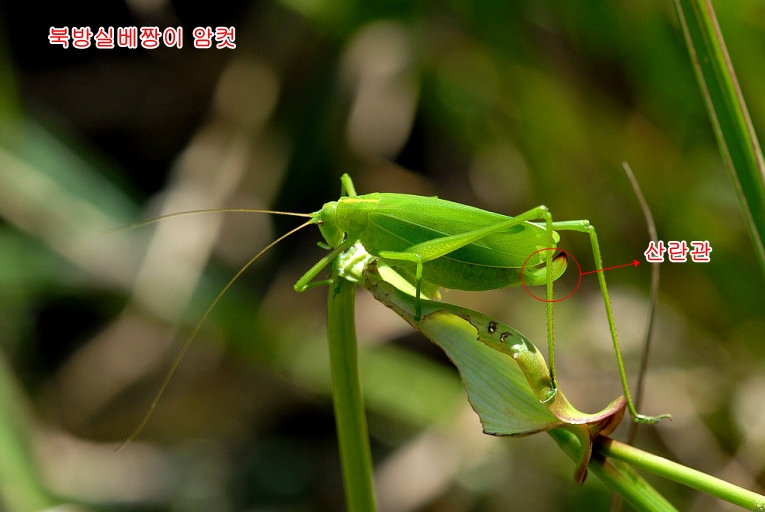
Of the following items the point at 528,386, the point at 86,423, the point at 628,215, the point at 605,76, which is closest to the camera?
the point at 528,386

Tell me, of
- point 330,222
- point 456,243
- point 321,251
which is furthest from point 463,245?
point 321,251

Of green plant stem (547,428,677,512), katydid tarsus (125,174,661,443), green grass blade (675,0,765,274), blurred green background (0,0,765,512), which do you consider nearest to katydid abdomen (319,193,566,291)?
katydid tarsus (125,174,661,443)

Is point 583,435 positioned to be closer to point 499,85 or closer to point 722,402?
point 722,402

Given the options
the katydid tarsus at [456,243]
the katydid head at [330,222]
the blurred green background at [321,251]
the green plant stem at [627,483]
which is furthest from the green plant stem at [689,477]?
the blurred green background at [321,251]

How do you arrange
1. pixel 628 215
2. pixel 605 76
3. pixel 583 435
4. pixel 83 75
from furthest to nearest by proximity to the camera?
1. pixel 83 75
2. pixel 605 76
3. pixel 628 215
4. pixel 583 435

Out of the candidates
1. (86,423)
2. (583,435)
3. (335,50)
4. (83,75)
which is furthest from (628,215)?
(83,75)

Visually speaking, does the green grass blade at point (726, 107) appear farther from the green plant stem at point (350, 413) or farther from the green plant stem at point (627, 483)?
the green plant stem at point (350, 413)

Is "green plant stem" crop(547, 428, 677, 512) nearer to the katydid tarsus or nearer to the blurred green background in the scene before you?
the katydid tarsus

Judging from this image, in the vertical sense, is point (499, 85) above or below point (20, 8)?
below
